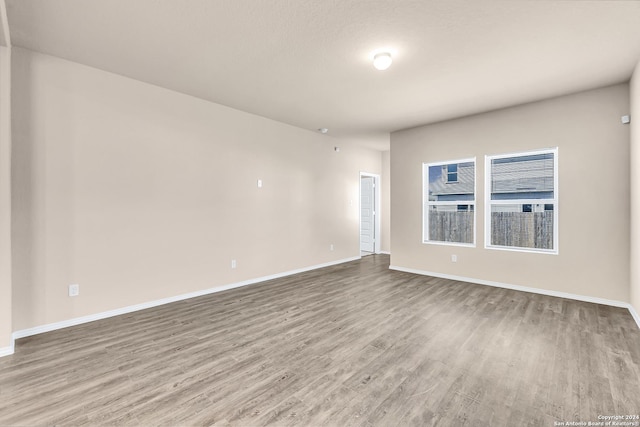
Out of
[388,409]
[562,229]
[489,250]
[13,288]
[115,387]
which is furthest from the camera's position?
[489,250]

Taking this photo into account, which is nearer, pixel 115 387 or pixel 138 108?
pixel 115 387

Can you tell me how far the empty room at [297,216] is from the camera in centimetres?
205

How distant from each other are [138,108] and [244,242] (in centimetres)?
232

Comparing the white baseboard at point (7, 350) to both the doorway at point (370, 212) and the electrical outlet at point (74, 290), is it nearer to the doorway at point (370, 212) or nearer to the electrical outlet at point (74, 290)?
the electrical outlet at point (74, 290)

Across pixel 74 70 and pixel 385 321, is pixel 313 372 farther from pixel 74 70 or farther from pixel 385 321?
pixel 74 70

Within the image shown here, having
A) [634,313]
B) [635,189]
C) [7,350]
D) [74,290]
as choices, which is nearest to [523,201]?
[635,189]

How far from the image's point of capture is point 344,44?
8.96ft

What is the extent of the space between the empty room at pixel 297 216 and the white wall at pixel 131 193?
0.02 m

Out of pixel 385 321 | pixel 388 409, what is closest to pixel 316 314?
pixel 385 321

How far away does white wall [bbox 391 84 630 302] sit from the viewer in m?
3.64

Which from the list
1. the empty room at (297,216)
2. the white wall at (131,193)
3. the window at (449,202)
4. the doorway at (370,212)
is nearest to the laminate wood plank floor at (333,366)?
the empty room at (297,216)

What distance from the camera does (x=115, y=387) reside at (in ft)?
6.66

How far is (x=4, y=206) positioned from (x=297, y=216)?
12.7ft

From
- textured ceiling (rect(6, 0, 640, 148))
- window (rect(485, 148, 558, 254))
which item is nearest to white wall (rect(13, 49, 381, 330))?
textured ceiling (rect(6, 0, 640, 148))
